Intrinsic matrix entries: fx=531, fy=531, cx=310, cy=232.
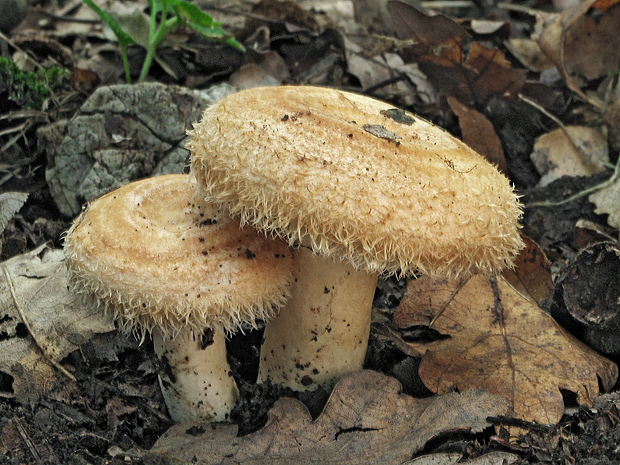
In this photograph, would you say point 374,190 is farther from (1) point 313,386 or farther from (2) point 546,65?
(2) point 546,65

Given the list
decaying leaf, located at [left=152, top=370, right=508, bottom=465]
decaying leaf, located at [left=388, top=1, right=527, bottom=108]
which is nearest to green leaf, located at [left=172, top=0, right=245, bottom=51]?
decaying leaf, located at [left=388, top=1, right=527, bottom=108]

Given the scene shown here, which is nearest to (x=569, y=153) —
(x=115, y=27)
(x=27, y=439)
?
(x=115, y=27)

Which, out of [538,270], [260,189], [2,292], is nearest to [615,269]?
[538,270]

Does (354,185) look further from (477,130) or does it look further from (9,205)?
(477,130)

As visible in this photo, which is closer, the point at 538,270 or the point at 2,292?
the point at 2,292

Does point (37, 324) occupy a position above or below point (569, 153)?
below

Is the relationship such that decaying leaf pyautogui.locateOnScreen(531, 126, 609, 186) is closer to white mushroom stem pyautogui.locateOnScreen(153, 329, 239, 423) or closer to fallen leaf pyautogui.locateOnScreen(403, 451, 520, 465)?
fallen leaf pyautogui.locateOnScreen(403, 451, 520, 465)
